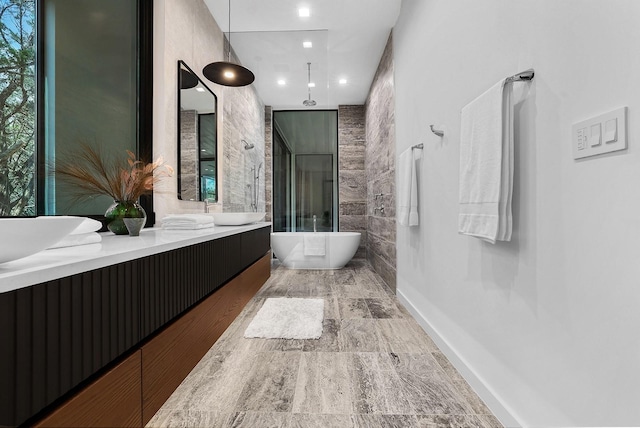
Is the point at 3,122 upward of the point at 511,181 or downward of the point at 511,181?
upward

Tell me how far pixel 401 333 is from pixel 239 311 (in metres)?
1.26

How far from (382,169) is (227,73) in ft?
6.86

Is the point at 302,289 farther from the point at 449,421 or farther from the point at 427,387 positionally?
the point at 449,421

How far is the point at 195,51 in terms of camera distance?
2.89m

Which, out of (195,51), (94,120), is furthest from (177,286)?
(195,51)

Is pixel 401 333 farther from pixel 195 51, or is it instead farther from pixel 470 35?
pixel 195 51

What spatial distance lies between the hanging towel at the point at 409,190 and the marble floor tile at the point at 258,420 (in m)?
1.66

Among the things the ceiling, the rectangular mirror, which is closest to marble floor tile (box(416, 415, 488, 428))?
the rectangular mirror

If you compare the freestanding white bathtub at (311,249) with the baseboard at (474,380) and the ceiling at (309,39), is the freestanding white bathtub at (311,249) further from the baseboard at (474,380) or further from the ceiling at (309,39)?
the baseboard at (474,380)

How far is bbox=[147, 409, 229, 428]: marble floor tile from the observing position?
1275 mm

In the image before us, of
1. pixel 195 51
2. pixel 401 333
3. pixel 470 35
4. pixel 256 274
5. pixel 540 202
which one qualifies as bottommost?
pixel 401 333

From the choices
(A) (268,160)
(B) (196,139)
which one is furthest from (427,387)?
(A) (268,160)

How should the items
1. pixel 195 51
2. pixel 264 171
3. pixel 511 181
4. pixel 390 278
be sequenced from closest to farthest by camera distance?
pixel 511 181
pixel 195 51
pixel 390 278
pixel 264 171

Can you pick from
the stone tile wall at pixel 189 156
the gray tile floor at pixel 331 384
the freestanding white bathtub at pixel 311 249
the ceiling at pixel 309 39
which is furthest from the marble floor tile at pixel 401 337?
the ceiling at pixel 309 39
